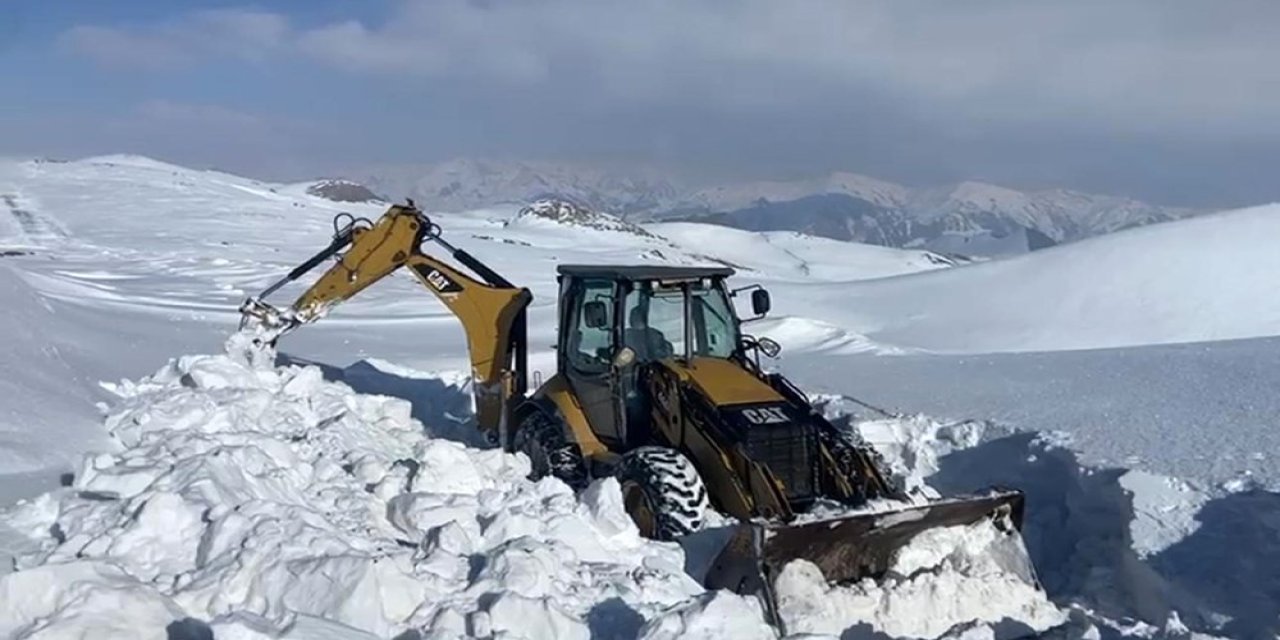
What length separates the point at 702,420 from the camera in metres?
7.18

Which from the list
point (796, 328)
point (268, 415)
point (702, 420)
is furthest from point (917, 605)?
point (796, 328)

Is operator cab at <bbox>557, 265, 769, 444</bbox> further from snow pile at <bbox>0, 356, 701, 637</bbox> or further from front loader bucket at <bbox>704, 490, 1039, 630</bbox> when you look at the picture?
front loader bucket at <bbox>704, 490, 1039, 630</bbox>

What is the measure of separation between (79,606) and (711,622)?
2.16 meters

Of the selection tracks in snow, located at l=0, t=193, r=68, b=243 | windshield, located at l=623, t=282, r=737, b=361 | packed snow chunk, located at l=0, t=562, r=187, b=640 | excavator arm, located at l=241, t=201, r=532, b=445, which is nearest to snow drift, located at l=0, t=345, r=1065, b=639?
packed snow chunk, located at l=0, t=562, r=187, b=640

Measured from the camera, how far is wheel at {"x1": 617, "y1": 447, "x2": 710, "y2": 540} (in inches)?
261

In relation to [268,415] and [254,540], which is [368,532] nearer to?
[254,540]

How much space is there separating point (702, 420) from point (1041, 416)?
368 centimetres

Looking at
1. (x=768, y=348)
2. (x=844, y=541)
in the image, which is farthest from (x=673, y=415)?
(x=768, y=348)

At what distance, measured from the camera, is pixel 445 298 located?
973 cm

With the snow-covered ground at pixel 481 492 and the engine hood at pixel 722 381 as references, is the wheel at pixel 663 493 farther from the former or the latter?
the engine hood at pixel 722 381

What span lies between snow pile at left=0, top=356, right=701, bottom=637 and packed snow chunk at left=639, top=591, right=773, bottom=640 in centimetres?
47

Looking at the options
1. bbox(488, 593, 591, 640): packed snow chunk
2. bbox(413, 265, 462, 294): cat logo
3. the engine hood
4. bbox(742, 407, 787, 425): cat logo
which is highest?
bbox(413, 265, 462, 294): cat logo

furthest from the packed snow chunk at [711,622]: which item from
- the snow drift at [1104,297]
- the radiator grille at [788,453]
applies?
the snow drift at [1104,297]

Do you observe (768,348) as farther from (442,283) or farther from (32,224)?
(32,224)
